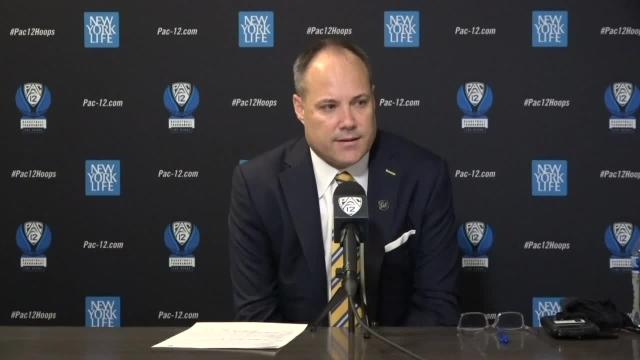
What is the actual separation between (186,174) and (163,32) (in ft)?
2.20

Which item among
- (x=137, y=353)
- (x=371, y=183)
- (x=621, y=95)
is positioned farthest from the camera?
(x=621, y=95)

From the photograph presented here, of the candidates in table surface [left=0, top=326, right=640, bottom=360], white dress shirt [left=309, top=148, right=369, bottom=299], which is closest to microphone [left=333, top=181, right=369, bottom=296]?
table surface [left=0, top=326, right=640, bottom=360]

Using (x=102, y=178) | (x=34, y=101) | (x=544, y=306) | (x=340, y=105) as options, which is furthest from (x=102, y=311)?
(x=544, y=306)

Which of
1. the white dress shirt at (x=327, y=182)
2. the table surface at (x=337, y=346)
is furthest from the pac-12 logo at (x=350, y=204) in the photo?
the white dress shirt at (x=327, y=182)

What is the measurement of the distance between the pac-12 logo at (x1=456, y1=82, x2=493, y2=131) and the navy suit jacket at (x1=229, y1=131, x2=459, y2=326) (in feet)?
2.63

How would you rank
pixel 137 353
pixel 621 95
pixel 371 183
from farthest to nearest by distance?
1. pixel 621 95
2. pixel 371 183
3. pixel 137 353

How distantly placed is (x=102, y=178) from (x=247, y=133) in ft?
2.35

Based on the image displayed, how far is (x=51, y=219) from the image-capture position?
3.46 metres

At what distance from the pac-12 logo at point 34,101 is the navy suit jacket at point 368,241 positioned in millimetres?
1326

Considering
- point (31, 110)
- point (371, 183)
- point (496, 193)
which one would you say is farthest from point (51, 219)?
point (496, 193)

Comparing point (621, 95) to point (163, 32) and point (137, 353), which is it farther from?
point (137, 353)

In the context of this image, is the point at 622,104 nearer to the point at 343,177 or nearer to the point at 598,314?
the point at 343,177

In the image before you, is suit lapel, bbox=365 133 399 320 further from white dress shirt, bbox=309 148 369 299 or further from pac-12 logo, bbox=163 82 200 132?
pac-12 logo, bbox=163 82 200 132

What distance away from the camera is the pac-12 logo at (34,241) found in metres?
3.46
